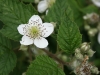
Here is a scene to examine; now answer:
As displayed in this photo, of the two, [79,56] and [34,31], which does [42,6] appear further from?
[79,56]

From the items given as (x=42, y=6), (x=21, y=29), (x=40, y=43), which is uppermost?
(x=42, y=6)

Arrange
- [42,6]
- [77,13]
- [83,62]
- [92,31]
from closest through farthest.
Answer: [83,62], [42,6], [92,31], [77,13]

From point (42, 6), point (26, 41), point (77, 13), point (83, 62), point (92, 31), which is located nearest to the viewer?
point (83, 62)

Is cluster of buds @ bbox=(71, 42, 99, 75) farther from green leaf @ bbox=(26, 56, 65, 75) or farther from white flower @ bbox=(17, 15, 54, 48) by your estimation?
white flower @ bbox=(17, 15, 54, 48)

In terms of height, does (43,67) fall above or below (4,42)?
below

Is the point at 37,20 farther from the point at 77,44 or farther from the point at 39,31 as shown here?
the point at 77,44

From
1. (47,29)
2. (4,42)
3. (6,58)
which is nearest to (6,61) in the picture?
(6,58)

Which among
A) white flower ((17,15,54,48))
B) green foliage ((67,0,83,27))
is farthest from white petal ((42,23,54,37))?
green foliage ((67,0,83,27))

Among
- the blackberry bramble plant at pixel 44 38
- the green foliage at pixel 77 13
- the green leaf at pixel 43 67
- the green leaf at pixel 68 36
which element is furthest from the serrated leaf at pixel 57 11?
the green foliage at pixel 77 13
